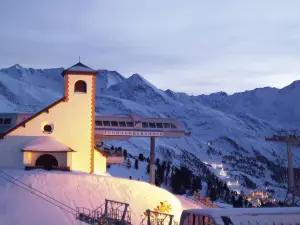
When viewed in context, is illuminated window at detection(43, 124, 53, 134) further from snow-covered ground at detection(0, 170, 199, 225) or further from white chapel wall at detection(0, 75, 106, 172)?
snow-covered ground at detection(0, 170, 199, 225)

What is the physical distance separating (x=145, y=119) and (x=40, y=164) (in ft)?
49.4

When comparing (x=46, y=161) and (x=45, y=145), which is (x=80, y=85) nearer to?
(x=45, y=145)

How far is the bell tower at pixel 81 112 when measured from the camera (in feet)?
141

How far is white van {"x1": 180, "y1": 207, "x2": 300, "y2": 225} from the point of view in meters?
20.3

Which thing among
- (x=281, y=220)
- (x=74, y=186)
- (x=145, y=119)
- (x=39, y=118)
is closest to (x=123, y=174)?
(x=145, y=119)

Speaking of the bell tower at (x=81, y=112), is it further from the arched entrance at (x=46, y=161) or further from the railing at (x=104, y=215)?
the railing at (x=104, y=215)

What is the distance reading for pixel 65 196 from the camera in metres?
35.0

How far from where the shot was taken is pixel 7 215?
1277 inches

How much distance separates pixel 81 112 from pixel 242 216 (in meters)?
25.1

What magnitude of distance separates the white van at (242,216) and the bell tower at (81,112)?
21.8 metres

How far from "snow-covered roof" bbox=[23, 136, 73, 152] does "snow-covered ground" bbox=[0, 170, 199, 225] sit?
11.1 feet

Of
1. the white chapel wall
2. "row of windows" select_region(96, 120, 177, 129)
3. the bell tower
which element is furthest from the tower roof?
"row of windows" select_region(96, 120, 177, 129)

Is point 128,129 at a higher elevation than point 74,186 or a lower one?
higher

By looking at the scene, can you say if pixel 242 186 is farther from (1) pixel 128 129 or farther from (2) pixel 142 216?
(2) pixel 142 216
